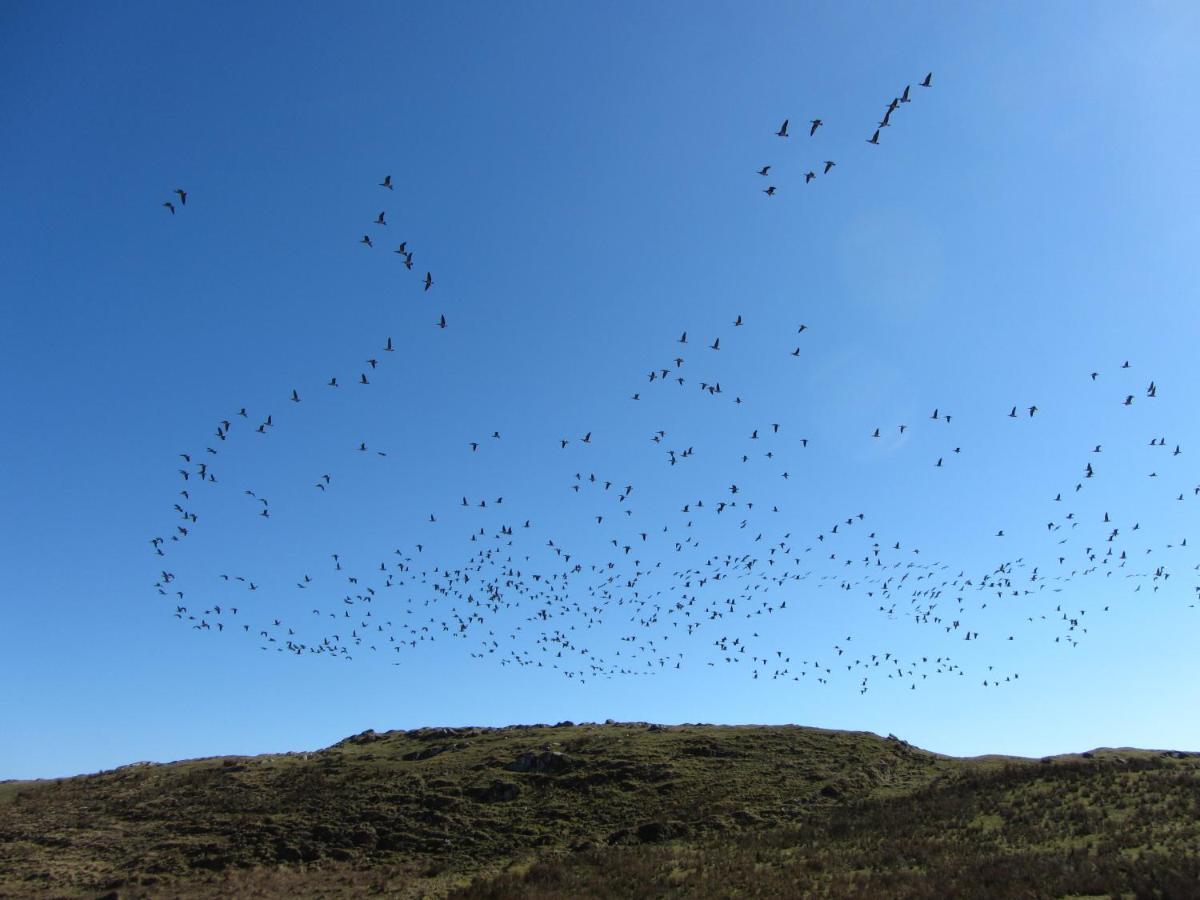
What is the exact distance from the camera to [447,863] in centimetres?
4547

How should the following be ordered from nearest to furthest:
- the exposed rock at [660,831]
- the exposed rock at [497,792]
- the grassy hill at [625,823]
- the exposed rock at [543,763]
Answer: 1. the grassy hill at [625,823]
2. the exposed rock at [660,831]
3. the exposed rock at [497,792]
4. the exposed rock at [543,763]

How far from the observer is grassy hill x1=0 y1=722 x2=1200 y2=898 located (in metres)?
34.1

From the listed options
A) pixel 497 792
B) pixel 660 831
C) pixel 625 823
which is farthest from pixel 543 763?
pixel 660 831

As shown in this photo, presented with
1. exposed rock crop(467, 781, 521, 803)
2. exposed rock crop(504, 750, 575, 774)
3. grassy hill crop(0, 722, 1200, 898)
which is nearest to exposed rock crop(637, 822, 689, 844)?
grassy hill crop(0, 722, 1200, 898)

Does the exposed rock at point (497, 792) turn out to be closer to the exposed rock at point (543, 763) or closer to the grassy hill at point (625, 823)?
the grassy hill at point (625, 823)

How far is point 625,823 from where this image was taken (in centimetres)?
5056

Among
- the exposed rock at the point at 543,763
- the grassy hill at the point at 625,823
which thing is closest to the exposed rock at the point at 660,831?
the grassy hill at the point at 625,823

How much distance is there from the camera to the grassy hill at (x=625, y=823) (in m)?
34.1

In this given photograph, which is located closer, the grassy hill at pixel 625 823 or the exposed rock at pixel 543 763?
the grassy hill at pixel 625 823

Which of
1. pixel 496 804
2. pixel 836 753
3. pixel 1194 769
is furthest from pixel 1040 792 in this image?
pixel 496 804

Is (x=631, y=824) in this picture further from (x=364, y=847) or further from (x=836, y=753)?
(x=836, y=753)

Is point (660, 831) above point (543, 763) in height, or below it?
below

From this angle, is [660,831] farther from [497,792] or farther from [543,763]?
[543,763]

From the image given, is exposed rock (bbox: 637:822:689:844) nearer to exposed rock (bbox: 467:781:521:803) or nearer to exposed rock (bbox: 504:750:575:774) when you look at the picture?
exposed rock (bbox: 467:781:521:803)
